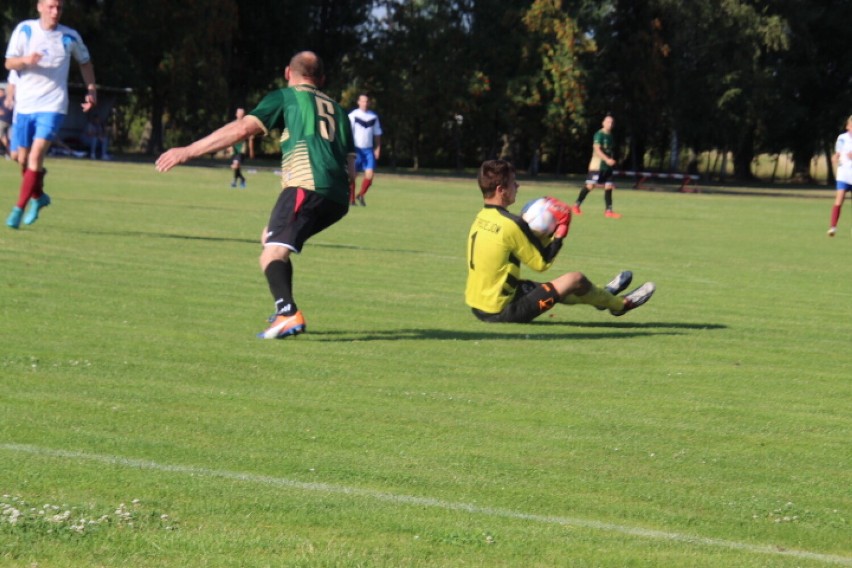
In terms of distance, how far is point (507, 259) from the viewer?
11.0 meters

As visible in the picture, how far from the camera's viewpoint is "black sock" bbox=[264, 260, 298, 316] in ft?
31.6

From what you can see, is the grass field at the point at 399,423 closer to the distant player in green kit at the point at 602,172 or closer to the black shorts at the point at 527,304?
the black shorts at the point at 527,304

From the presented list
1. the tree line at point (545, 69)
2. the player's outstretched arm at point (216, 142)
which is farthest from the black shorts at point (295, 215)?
the tree line at point (545, 69)

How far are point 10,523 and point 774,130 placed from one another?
70.9 m

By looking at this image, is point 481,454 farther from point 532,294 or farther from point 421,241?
point 421,241

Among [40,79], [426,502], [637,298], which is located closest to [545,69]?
[40,79]

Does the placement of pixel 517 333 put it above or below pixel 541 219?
below

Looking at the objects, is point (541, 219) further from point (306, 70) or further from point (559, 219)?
point (306, 70)

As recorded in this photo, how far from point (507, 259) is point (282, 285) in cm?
201

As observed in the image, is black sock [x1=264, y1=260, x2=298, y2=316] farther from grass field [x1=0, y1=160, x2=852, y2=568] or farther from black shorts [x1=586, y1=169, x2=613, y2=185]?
black shorts [x1=586, y1=169, x2=613, y2=185]

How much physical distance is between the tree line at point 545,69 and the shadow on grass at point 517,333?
55976mm

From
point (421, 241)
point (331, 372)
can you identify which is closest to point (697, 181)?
point (421, 241)

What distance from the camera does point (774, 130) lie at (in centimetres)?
7275

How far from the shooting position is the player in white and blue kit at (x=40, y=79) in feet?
52.0
